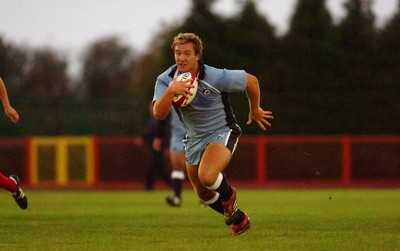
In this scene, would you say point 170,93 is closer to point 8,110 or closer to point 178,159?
point 8,110

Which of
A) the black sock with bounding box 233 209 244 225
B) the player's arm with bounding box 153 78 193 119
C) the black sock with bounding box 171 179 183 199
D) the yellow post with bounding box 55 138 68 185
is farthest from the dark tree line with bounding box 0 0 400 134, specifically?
the player's arm with bounding box 153 78 193 119

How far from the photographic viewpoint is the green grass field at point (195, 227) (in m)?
8.45

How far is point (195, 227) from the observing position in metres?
10.4

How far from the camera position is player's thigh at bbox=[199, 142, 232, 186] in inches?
364

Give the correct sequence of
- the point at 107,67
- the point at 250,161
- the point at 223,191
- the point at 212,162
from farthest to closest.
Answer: the point at 107,67
the point at 250,161
the point at 223,191
the point at 212,162

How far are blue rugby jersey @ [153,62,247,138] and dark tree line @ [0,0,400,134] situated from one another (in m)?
17.8

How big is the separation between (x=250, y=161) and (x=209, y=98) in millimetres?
15335

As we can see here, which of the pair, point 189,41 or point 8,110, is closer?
point 189,41

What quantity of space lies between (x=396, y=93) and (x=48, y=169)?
35.1 feet

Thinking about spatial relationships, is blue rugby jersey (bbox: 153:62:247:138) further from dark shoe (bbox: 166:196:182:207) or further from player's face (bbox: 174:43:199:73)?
dark shoe (bbox: 166:196:182:207)

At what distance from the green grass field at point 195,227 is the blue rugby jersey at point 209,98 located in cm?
103

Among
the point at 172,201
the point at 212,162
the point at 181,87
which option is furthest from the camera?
the point at 172,201

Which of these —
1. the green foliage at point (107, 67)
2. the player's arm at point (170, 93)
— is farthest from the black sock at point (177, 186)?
the green foliage at point (107, 67)

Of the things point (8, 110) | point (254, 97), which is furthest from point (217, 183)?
point (8, 110)
